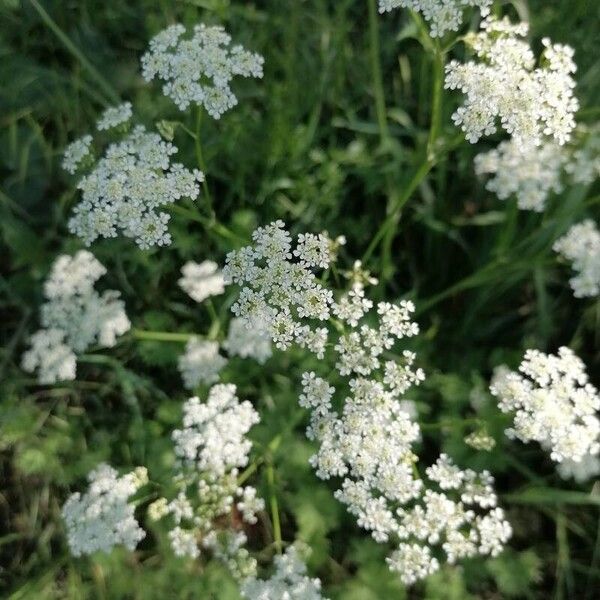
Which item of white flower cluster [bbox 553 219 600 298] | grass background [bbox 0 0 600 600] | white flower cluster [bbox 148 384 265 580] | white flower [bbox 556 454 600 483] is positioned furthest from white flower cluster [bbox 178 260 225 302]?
white flower [bbox 556 454 600 483]

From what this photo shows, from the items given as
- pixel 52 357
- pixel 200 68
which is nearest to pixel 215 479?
pixel 52 357

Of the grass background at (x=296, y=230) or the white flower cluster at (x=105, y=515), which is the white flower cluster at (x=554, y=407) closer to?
the grass background at (x=296, y=230)

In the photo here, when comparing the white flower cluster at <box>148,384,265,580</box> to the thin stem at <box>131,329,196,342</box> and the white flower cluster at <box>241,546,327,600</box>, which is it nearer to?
the white flower cluster at <box>241,546,327,600</box>

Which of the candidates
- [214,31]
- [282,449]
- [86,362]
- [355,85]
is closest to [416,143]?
[355,85]

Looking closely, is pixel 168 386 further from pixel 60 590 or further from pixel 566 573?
pixel 566 573

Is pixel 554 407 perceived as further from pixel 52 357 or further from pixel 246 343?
pixel 52 357

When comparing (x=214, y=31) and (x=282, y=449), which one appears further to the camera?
(x=282, y=449)

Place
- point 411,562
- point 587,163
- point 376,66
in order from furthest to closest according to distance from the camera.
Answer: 1. point 376,66
2. point 587,163
3. point 411,562
